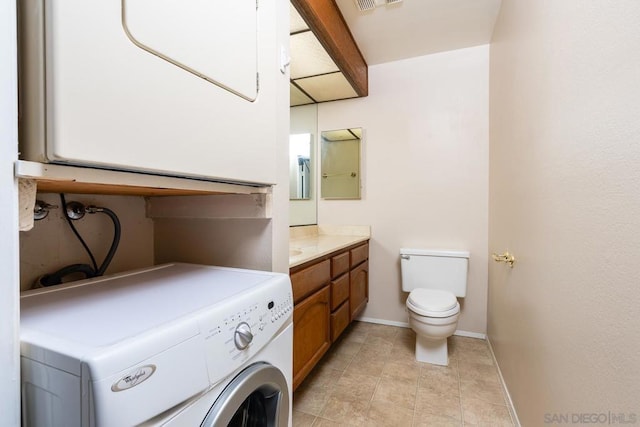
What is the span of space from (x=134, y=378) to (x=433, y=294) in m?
2.01

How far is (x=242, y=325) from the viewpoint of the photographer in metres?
0.71

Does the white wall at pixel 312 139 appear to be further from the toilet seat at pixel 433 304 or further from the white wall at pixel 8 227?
the white wall at pixel 8 227

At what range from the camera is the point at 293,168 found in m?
2.65

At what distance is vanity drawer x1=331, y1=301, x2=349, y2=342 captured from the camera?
1.86 m

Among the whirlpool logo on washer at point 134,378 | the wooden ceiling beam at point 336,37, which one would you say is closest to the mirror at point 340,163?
the wooden ceiling beam at point 336,37

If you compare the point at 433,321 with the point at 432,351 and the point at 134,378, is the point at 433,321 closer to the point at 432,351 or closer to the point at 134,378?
the point at 432,351

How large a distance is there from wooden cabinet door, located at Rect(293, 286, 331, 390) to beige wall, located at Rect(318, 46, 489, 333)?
105 cm

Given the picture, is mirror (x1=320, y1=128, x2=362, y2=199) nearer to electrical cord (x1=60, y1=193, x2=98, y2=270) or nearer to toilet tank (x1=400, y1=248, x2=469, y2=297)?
toilet tank (x1=400, y1=248, x2=469, y2=297)

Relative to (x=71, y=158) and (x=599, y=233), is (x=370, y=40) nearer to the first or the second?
(x=599, y=233)

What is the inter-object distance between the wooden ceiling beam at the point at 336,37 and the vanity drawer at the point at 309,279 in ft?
4.37

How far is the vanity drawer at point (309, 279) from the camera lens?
1370mm

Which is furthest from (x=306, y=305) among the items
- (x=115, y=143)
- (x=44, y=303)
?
(x=115, y=143)

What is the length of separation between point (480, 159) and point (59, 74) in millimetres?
2545

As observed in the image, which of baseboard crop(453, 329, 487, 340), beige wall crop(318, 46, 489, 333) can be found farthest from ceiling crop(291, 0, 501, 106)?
baseboard crop(453, 329, 487, 340)
